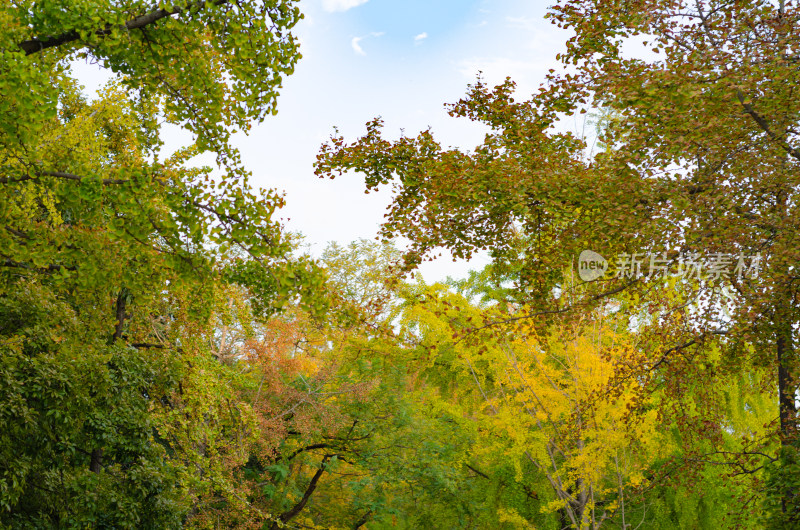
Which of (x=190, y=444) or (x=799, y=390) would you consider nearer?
(x=799, y=390)

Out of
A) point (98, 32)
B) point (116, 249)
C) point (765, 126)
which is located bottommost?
point (116, 249)

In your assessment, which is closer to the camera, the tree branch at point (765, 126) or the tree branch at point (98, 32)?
the tree branch at point (765, 126)

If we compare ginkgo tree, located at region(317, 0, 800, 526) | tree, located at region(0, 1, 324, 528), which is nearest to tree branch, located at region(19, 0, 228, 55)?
tree, located at region(0, 1, 324, 528)

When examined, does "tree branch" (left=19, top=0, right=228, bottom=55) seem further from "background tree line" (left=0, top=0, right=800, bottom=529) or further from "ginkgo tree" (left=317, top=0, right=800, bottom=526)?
"ginkgo tree" (left=317, top=0, right=800, bottom=526)

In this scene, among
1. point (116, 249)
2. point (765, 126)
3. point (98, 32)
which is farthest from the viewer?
point (116, 249)

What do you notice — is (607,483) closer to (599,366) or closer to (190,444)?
(599,366)

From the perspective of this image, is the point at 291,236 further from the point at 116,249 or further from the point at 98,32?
the point at 98,32

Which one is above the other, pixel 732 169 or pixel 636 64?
pixel 636 64

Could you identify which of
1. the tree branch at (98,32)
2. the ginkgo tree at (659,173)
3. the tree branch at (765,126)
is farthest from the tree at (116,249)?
the tree branch at (765,126)

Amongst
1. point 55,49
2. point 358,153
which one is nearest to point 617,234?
point 358,153

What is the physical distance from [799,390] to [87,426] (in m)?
8.13

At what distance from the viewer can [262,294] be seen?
6586 mm

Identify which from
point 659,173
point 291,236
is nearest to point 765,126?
point 659,173

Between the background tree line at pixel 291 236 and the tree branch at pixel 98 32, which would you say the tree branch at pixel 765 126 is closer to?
the background tree line at pixel 291 236
